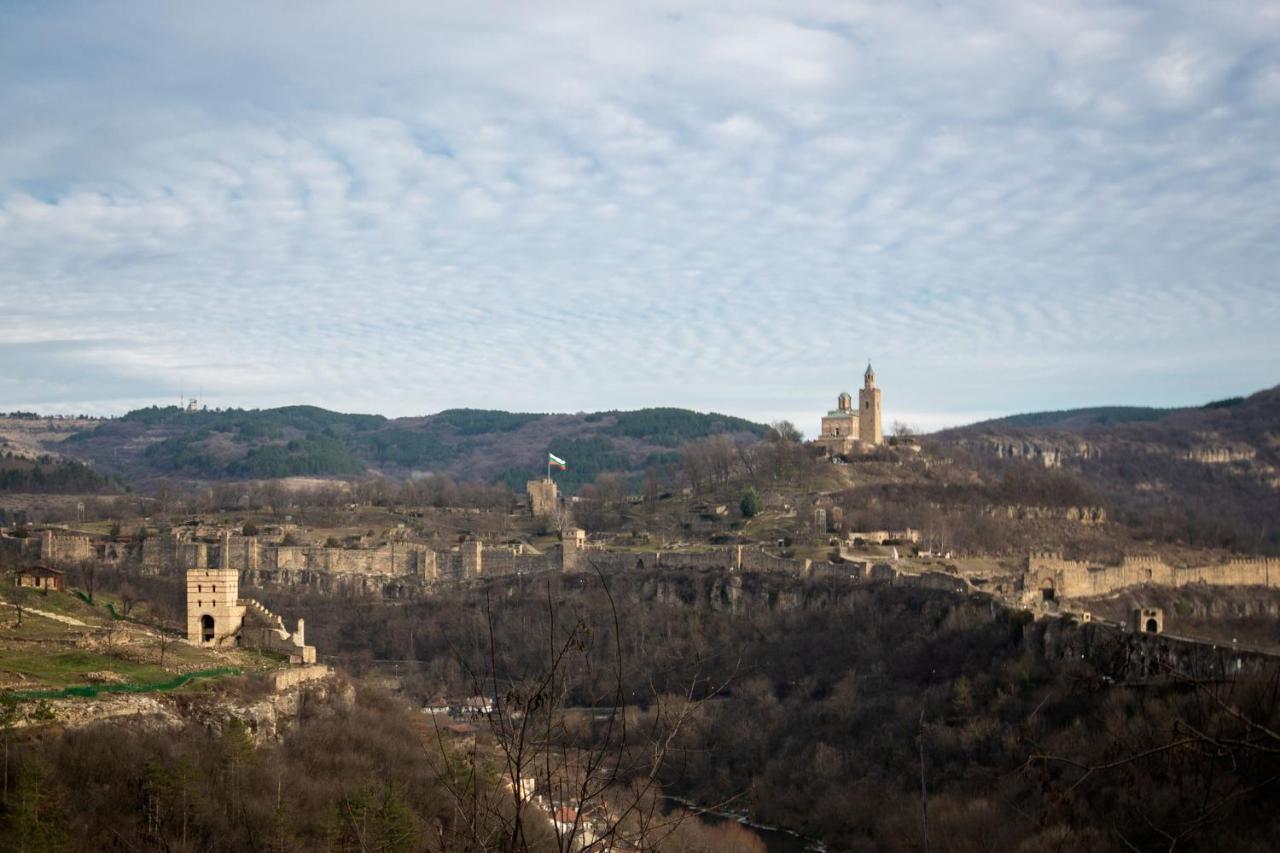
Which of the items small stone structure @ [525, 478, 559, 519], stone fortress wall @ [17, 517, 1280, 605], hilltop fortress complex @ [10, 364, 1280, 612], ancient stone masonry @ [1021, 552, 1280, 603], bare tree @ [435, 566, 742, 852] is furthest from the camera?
small stone structure @ [525, 478, 559, 519]

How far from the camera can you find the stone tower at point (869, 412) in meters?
101

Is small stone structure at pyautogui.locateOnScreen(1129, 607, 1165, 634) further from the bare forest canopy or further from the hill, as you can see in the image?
the hill

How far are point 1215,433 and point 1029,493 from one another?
198 ft

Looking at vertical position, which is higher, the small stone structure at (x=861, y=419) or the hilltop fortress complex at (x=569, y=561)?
the small stone structure at (x=861, y=419)

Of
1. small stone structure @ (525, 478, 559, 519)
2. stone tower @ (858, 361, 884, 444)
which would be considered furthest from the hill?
small stone structure @ (525, 478, 559, 519)

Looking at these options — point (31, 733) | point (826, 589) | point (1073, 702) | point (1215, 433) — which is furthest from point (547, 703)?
point (1215, 433)

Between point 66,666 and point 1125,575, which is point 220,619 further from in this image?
point 1125,575

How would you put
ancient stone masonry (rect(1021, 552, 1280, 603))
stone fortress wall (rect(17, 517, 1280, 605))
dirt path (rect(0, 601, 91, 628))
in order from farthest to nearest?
stone fortress wall (rect(17, 517, 1280, 605))
ancient stone masonry (rect(1021, 552, 1280, 603))
dirt path (rect(0, 601, 91, 628))

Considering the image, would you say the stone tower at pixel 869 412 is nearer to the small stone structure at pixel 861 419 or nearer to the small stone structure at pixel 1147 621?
the small stone structure at pixel 861 419

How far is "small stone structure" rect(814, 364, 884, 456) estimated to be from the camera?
328 feet

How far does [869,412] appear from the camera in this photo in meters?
102

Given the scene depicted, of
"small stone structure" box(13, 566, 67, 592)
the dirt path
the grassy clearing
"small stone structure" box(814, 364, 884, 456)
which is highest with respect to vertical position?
"small stone structure" box(814, 364, 884, 456)

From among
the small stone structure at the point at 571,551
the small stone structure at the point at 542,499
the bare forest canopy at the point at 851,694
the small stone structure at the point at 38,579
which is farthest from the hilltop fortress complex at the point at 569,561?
the small stone structure at the point at 38,579

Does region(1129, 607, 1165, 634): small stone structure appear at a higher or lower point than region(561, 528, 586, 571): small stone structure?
lower
